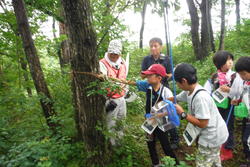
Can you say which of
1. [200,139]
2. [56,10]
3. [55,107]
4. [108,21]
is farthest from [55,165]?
[56,10]

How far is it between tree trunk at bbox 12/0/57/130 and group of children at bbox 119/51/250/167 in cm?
172

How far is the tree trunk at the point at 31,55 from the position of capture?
292 cm

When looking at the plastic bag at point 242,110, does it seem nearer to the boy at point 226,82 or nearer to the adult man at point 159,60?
the boy at point 226,82

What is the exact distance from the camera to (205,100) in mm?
1896

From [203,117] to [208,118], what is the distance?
0.06 m

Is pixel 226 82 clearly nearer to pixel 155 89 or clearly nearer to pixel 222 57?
pixel 222 57

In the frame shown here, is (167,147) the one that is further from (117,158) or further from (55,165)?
(55,165)

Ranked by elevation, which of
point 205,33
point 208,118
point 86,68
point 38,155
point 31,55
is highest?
point 205,33

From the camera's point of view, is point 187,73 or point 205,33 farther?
point 205,33

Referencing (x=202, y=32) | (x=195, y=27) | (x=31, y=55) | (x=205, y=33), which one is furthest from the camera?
(x=195, y=27)

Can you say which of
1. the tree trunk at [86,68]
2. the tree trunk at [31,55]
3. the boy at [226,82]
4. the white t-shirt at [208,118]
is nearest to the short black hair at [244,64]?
the boy at [226,82]

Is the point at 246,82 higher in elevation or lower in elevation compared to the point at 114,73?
lower

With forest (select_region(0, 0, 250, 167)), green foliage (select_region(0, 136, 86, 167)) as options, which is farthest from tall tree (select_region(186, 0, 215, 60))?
green foliage (select_region(0, 136, 86, 167))

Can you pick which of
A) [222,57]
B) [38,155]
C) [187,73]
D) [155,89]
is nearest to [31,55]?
[38,155]
